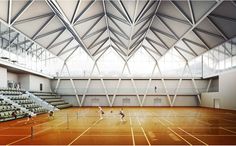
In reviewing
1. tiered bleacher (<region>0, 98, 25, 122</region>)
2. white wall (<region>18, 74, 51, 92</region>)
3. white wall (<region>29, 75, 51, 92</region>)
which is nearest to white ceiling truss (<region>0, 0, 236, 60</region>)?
white wall (<region>18, 74, 51, 92</region>)

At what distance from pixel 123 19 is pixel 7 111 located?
1575 centimetres

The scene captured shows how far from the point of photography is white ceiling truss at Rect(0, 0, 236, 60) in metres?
23.0

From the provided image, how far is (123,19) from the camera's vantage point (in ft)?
91.2

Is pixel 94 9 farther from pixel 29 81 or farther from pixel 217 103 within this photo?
pixel 217 103

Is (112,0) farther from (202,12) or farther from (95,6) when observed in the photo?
(202,12)

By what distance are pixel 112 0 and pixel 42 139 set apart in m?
17.1

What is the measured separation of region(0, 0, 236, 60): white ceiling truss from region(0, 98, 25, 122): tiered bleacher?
8.16 m

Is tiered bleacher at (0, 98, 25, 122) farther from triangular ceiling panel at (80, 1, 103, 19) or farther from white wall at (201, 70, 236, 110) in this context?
white wall at (201, 70, 236, 110)

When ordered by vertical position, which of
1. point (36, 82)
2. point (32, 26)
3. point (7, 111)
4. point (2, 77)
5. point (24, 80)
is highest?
point (32, 26)

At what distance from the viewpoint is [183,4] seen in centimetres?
2558

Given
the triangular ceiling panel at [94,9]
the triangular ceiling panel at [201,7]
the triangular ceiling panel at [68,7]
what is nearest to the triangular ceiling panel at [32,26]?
the triangular ceiling panel at [94,9]

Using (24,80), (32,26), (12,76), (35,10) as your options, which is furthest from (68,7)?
(24,80)

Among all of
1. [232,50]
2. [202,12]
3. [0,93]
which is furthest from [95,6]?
[232,50]

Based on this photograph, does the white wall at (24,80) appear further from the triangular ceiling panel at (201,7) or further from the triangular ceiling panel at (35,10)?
the triangular ceiling panel at (201,7)
